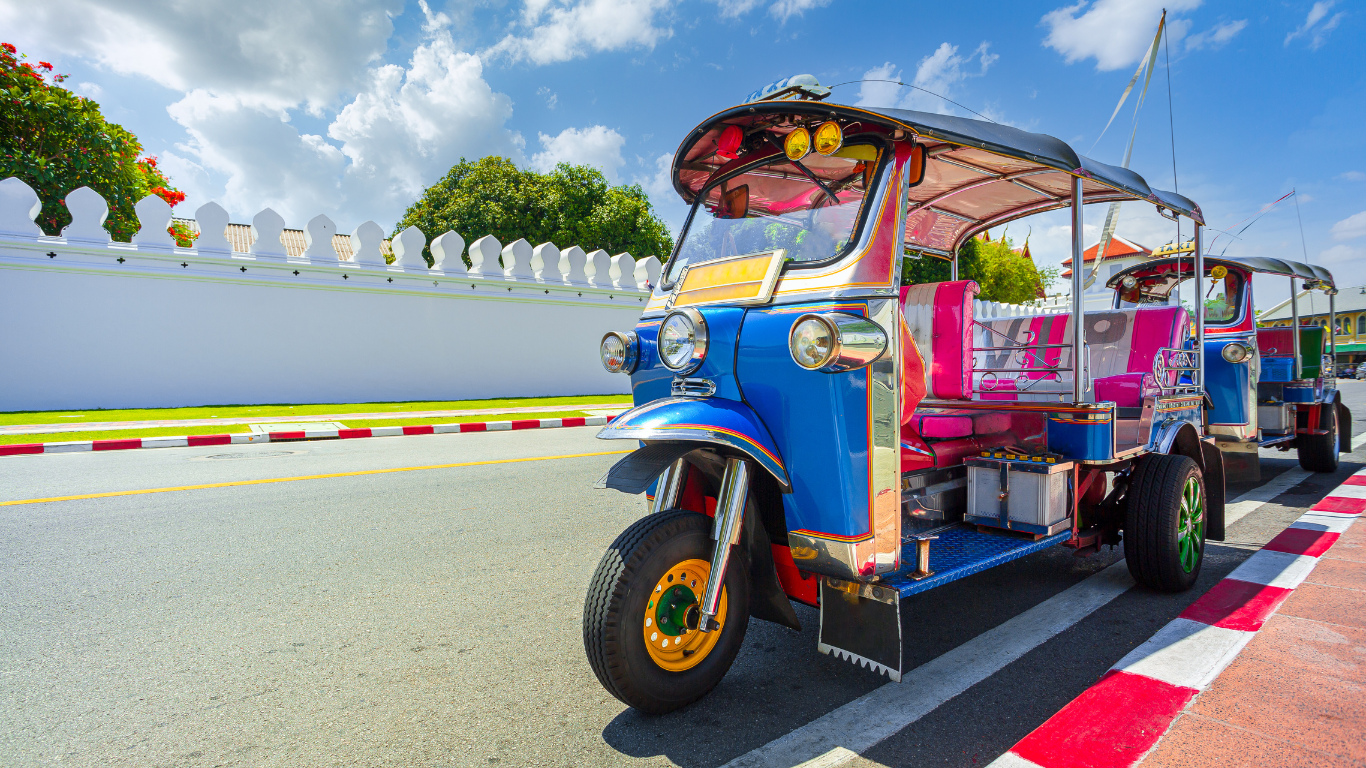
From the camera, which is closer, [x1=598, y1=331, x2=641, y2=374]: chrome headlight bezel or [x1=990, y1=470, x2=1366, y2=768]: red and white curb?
[x1=990, y1=470, x2=1366, y2=768]: red and white curb

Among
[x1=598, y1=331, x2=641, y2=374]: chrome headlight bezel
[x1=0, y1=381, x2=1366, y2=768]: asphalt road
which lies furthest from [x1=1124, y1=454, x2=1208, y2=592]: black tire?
[x1=598, y1=331, x2=641, y2=374]: chrome headlight bezel

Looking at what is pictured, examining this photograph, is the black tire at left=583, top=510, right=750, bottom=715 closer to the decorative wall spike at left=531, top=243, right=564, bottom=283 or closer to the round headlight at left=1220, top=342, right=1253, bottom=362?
the round headlight at left=1220, top=342, right=1253, bottom=362

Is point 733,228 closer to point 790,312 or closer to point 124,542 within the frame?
point 790,312

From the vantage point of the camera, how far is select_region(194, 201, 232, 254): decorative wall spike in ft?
43.4

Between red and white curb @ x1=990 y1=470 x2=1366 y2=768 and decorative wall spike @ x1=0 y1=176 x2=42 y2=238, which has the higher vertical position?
decorative wall spike @ x1=0 y1=176 x2=42 y2=238

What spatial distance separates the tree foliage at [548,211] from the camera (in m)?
30.1

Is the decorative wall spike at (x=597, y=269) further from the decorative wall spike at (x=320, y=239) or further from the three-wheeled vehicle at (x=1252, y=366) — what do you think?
the three-wheeled vehicle at (x=1252, y=366)

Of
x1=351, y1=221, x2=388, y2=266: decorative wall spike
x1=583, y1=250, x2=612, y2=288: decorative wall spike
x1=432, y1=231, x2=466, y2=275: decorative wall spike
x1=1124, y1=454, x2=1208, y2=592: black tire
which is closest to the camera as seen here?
x1=1124, y1=454, x2=1208, y2=592: black tire

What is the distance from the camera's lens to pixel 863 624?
2.48 meters

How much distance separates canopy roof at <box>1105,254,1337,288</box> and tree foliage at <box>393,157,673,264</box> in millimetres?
24134

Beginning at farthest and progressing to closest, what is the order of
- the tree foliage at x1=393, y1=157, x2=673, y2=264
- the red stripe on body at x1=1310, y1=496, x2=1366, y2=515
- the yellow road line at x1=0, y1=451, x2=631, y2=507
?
the tree foliage at x1=393, y1=157, x2=673, y2=264 < the yellow road line at x1=0, y1=451, x2=631, y2=507 < the red stripe on body at x1=1310, y1=496, x2=1366, y2=515

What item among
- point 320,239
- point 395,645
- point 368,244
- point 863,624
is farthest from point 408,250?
point 863,624

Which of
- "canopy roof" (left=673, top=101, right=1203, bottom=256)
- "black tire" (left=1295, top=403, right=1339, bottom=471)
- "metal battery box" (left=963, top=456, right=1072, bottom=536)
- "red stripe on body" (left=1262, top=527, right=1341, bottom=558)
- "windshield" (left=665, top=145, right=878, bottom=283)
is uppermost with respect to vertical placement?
"canopy roof" (left=673, top=101, right=1203, bottom=256)

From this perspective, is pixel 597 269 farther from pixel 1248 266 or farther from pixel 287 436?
pixel 1248 266
